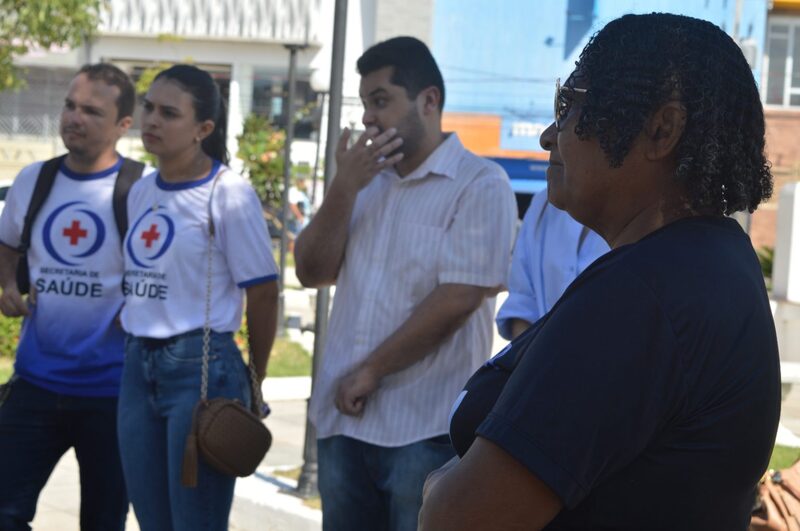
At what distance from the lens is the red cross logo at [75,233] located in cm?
464

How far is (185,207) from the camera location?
4.33 meters

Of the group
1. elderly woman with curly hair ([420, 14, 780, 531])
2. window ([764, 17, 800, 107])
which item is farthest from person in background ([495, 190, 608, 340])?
window ([764, 17, 800, 107])

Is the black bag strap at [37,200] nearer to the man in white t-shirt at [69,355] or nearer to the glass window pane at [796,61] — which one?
the man in white t-shirt at [69,355]

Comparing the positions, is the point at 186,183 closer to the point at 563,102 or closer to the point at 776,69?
Result: the point at 563,102

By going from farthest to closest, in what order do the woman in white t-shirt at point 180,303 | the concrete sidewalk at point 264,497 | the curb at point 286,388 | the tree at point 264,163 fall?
A: the tree at point 264,163 < the curb at point 286,388 < the concrete sidewalk at point 264,497 < the woman in white t-shirt at point 180,303

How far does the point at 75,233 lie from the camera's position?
4.64m

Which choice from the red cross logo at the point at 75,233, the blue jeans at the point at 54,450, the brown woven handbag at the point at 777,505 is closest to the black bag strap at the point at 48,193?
the red cross logo at the point at 75,233

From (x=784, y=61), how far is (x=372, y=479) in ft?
106

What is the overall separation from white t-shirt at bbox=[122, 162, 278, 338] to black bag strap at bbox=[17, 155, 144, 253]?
0.30 meters

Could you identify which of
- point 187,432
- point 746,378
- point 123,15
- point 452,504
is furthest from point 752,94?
point 123,15

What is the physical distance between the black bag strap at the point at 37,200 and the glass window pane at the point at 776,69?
31.3 meters

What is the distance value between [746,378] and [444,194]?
2278 mm

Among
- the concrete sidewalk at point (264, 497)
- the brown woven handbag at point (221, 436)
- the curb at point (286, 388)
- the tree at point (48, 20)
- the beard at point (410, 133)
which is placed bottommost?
the curb at point (286, 388)

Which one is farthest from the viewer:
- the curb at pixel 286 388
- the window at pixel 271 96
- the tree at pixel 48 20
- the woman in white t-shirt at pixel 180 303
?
the window at pixel 271 96
